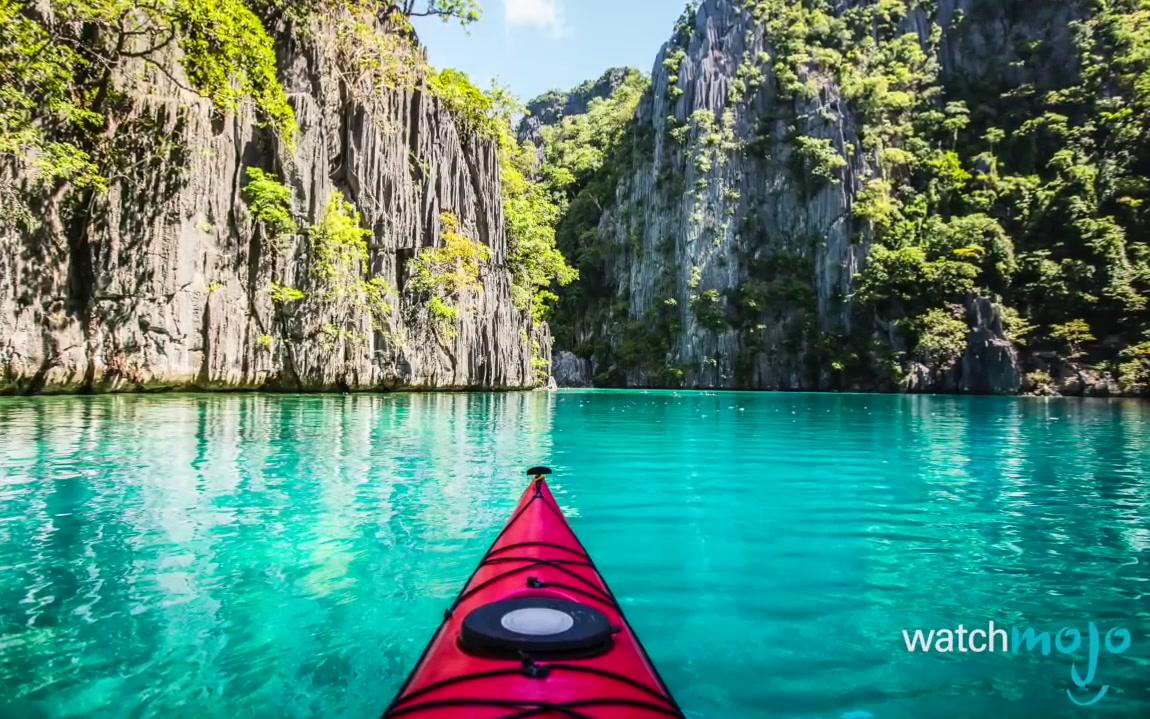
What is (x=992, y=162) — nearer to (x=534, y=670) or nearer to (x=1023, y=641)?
(x=1023, y=641)

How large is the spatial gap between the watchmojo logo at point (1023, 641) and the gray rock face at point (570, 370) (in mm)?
49528

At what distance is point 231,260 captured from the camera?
1858 cm

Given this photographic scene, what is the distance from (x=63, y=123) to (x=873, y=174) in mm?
46472

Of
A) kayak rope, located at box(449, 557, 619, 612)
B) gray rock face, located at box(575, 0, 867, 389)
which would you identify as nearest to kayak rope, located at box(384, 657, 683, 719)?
kayak rope, located at box(449, 557, 619, 612)

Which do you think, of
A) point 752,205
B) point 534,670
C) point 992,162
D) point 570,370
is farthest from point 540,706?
point 570,370

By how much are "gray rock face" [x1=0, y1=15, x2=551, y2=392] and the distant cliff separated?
27391 mm

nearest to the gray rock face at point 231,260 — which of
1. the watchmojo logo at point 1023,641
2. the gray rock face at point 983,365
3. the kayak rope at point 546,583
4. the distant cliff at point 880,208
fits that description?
the kayak rope at point 546,583

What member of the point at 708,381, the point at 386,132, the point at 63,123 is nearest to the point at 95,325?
the point at 63,123

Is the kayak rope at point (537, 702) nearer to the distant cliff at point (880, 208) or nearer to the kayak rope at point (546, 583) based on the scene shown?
the kayak rope at point (546, 583)

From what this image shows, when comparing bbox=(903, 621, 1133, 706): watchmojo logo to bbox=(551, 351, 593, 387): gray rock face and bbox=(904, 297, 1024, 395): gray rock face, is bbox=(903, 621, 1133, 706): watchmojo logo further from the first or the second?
bbox=(551, 351, 593, 387): gray rock face

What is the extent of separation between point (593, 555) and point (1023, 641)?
2604mm

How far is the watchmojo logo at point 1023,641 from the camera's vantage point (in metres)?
3.28

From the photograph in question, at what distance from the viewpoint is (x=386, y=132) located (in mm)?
23547

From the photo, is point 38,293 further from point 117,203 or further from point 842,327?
point 842,327
